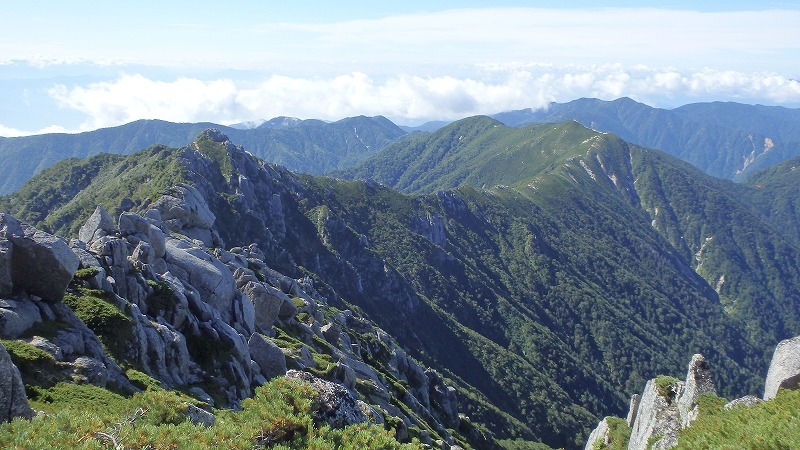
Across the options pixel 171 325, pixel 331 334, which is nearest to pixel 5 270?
pixel 171 325

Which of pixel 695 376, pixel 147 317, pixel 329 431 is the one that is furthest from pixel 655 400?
pixel 147 317

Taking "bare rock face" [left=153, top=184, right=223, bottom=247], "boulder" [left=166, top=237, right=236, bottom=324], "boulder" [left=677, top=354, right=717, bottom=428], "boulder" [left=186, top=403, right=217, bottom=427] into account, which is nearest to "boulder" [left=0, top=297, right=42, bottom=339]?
"boulder" [left=186, top=403, right=217, bottom=427]

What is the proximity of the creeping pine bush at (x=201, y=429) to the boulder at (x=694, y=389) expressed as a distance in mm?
30371

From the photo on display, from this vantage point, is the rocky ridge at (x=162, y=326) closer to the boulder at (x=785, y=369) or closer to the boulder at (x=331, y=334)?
the boulder at (x=331, y=334)

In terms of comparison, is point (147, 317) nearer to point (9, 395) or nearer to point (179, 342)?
point (179, 342)

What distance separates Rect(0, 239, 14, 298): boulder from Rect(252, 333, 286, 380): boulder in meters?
23.0

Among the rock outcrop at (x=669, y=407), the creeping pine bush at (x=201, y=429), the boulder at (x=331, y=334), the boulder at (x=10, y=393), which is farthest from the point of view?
the boulder at (x=331, y=334)

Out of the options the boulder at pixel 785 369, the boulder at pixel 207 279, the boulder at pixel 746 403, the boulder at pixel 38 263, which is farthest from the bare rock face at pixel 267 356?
the boulder at pixel 785 369

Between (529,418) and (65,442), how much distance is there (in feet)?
670

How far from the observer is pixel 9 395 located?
21.5 m

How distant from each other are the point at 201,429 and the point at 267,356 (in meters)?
34.7

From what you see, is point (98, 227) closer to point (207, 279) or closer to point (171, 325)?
point (207, 279)

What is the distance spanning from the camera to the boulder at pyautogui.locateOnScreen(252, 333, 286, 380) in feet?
171

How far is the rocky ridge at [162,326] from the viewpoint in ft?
103
